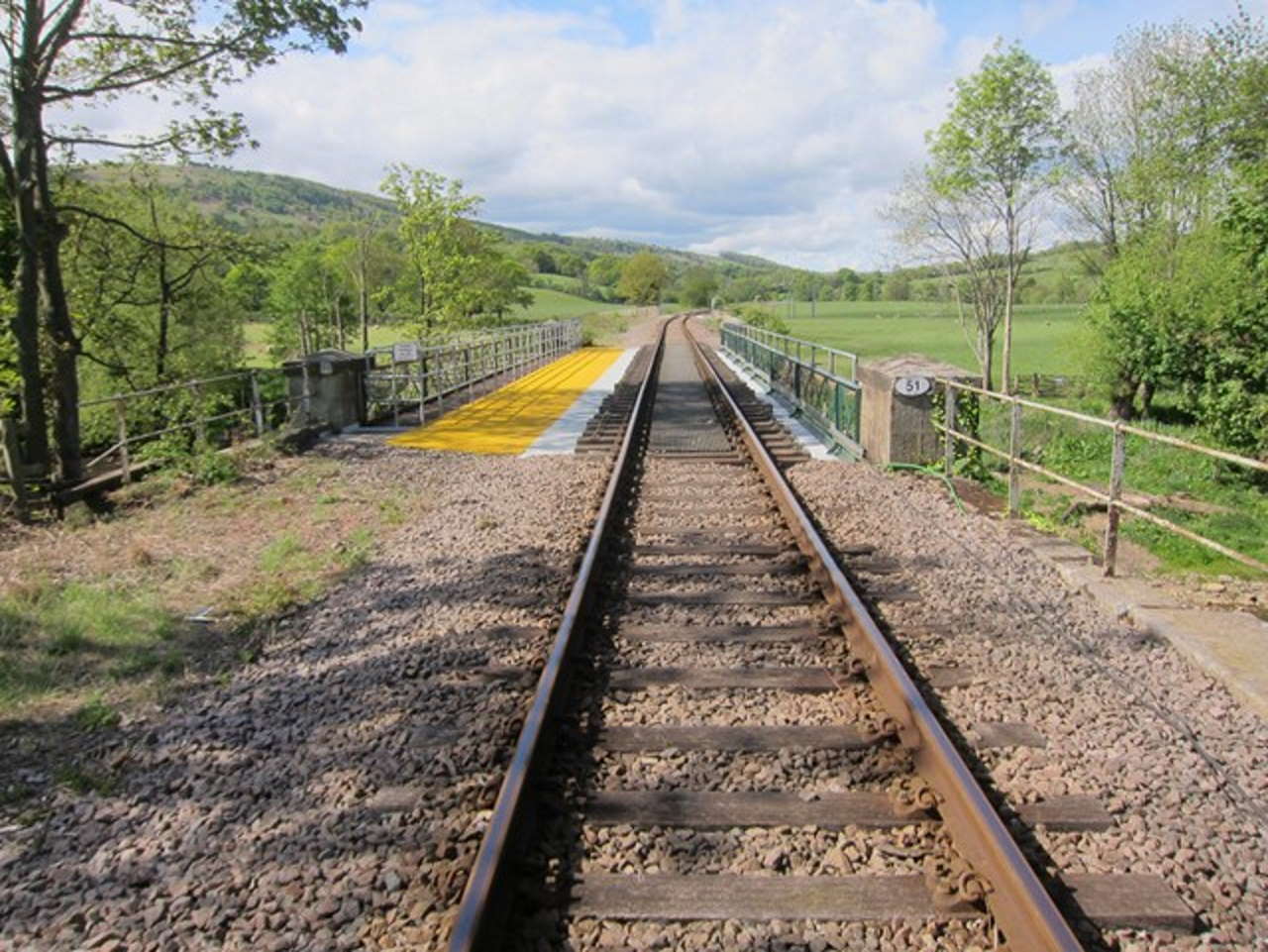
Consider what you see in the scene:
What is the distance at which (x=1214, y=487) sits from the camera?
16.2 meters

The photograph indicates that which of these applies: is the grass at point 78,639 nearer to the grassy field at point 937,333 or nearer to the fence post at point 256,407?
the fence post at point 256,407

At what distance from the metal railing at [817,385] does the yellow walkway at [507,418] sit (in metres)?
4.02

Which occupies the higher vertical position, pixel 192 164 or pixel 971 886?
pixel 192 164

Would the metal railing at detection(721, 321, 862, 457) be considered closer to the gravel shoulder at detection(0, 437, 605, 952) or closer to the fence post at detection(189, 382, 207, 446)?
the gravel shoulder at detection(0, 437, 605, 952)

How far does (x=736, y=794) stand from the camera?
131 inches

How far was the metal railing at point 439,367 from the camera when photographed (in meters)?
14.8

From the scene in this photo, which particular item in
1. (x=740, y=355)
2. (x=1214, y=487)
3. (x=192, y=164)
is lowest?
(x=1214, y=487)

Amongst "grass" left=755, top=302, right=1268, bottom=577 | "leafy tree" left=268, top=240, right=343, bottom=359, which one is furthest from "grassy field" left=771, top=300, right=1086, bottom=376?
"leafy tree" left=268, top=240, right=343, bottom=359

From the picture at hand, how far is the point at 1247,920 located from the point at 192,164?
15.1 metres

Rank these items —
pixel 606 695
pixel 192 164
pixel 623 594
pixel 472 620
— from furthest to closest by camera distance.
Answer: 1. pixel 192 164
2. pixel 623 594
3. pixel 472 620
4. pixel 606 695

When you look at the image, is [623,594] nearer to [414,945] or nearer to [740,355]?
[414,945]

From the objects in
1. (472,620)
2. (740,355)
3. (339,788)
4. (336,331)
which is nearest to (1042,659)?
(472,620)

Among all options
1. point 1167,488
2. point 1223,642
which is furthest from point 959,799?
point 1167,488

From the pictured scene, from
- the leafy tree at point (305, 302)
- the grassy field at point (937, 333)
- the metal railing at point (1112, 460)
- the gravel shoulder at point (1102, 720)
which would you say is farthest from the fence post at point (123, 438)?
A: the leafy tree at point (305, 302)
